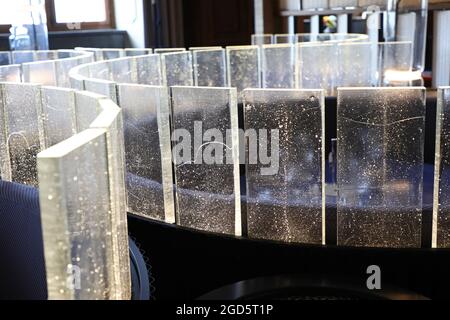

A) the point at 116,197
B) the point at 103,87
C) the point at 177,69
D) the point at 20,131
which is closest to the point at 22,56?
the point at 177,69

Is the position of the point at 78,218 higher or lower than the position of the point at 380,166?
higher

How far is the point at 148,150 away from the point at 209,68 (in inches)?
67.5

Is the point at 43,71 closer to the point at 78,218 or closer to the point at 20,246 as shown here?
the point at 20,246

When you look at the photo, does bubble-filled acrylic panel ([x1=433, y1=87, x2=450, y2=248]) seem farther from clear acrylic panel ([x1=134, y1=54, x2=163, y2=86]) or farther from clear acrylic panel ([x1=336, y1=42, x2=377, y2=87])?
clear acrylic panel ([x1=336, y1=42, x2=377, y2=87])

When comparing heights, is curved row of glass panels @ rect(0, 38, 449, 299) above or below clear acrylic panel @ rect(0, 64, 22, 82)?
below

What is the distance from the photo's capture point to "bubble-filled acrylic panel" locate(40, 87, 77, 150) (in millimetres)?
1257

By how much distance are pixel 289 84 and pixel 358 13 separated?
8.49ft

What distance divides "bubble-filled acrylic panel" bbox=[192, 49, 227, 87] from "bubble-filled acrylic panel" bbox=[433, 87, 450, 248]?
1.96m

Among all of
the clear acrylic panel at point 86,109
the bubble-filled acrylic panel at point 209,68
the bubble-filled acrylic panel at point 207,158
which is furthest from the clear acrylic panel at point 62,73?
A: the clear acrylic panel at point 86,109

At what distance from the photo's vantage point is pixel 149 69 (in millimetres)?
2736

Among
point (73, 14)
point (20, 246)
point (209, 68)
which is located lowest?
point (20, 246)

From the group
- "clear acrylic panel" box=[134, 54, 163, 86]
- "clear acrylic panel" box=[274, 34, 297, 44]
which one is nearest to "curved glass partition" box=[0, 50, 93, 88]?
"clear acrylic panel" box=[134, 54, 163, 86]

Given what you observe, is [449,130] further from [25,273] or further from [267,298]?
[25,273]
